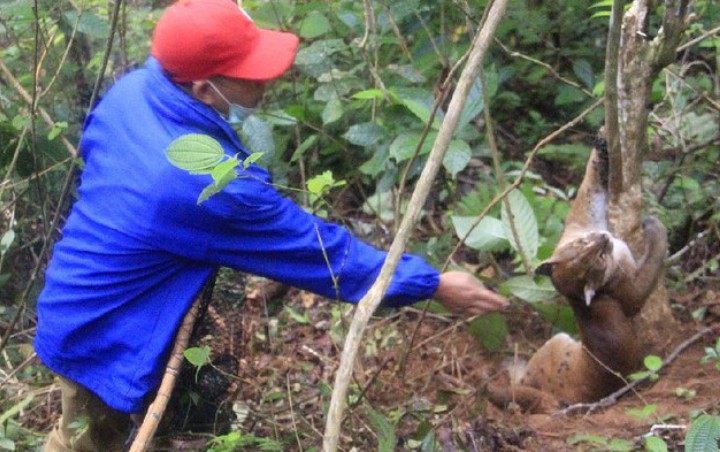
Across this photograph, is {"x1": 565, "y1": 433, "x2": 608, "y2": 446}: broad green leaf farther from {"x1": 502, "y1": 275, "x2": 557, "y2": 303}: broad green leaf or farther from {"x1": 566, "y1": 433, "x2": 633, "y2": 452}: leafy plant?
{"x1": 502, "y1": 275, "x2": 557, "y2": 303}: broad green leaf

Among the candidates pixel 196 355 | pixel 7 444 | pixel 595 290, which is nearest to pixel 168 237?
pixel 196 355

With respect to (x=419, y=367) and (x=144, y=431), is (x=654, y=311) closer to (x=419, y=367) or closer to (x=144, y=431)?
(x=419, y=367)

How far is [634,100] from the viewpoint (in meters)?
4.05

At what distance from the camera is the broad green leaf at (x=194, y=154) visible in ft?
9.02

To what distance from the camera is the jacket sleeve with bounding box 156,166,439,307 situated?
3.21 metres

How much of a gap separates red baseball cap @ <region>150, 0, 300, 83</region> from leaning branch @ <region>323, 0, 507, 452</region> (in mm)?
1140

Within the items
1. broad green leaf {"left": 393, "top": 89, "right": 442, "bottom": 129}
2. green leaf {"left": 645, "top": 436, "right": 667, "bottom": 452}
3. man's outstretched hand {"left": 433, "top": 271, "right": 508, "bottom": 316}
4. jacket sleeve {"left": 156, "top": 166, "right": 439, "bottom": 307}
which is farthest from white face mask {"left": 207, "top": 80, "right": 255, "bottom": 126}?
green leaf {"left": 645, "top": 436, "right": 667, "bottom": 452}

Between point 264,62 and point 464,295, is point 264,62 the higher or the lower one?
the higher one

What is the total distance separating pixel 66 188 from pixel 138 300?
124 centimetres

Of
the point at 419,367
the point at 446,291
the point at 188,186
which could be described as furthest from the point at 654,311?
the point at 188,186

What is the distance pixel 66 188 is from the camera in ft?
14.5

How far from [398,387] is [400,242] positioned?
8.29ft

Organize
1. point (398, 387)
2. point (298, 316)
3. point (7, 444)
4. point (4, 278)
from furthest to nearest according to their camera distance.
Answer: point (298, 316), point (4, 278), point (398, 387), point (7, 444)

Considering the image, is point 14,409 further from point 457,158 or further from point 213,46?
point 457,158
